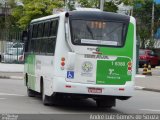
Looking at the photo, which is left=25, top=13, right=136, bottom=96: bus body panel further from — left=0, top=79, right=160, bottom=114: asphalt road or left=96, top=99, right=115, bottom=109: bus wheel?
left=96, top=99, right=115, bottom=109: bus wheel

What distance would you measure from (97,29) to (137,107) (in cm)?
340

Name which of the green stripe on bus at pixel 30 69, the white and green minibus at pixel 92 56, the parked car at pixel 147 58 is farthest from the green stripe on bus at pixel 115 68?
the parked car at pixel 147 58

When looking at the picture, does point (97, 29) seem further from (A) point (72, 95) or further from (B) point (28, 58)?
(B) point (28, 58)

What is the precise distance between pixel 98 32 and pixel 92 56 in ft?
2.59

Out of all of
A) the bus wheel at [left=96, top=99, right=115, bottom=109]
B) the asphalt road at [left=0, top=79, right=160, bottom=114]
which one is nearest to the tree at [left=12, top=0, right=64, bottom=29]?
the asphalt road at [left=0, top=79, right=160, bottom=114]

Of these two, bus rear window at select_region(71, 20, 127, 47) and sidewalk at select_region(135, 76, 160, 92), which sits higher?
bus rear window at select_region(71, 20, 127, 47)

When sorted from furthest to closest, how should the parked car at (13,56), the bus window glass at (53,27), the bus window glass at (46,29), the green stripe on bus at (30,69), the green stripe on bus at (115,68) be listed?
the parked car at (13,56), the green stripe on bus at (30,69), the bus window glass at (46,29), the bus window glass at (53,27), the green stripe on bus at (115,68)

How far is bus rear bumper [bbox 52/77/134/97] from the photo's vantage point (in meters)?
15.4

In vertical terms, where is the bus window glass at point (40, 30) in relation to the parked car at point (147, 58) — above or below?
above

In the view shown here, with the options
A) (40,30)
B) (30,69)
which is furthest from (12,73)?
(40,30)

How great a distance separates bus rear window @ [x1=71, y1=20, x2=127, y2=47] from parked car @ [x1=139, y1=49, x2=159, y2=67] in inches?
1253

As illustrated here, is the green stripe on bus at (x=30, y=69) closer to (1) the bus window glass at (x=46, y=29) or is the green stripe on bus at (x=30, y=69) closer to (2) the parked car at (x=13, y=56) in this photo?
(1) the bus window glass at (x=46, y=29)

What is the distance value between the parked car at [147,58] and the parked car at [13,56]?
36.6 ft

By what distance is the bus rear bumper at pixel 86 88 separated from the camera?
607 inches
